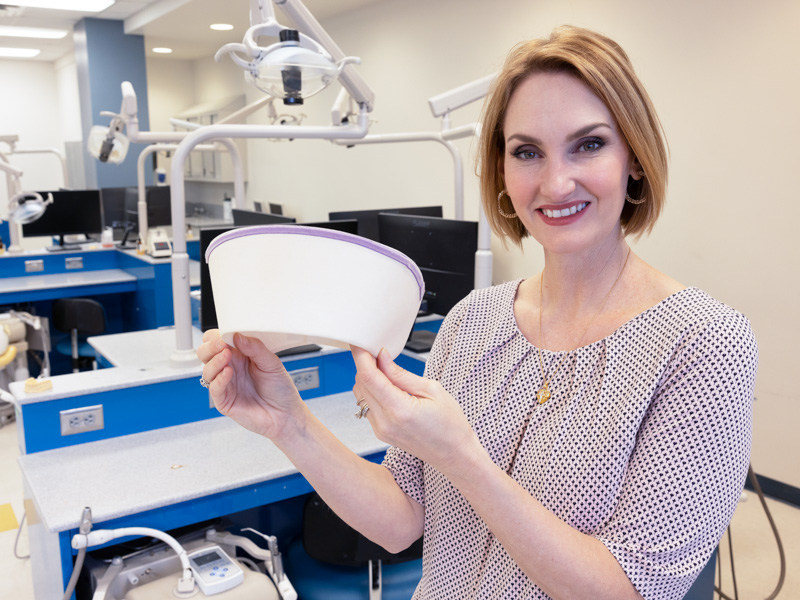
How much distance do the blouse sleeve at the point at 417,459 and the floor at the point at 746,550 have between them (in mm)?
1740

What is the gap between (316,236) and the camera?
0.60 meters

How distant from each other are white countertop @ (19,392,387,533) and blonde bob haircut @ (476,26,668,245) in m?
1.21

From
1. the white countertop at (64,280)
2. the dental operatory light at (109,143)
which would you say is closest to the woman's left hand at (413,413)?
the dental operatory light at (109,143)

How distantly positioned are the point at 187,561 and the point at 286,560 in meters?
0.59

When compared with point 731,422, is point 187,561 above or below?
below

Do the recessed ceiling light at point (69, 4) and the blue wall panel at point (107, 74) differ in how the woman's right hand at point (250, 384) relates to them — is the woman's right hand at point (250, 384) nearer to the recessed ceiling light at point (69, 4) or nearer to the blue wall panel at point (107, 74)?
the recessed ceiling light at point (69, 4)

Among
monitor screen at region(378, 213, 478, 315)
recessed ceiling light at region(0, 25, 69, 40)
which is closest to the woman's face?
monitor screen at region(378, 213, 478, 315)

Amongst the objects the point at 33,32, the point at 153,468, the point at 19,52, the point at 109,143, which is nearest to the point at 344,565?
the point at 153,468

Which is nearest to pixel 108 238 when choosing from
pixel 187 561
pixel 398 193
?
pixel 398 193

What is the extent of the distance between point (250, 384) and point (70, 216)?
527 cm

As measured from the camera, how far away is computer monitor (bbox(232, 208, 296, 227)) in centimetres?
283

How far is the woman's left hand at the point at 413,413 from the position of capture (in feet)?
A: 2.12

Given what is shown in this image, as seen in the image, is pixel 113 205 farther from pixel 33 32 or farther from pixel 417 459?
pixel 417 459

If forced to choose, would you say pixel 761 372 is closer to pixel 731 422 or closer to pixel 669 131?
pixel 669 131
